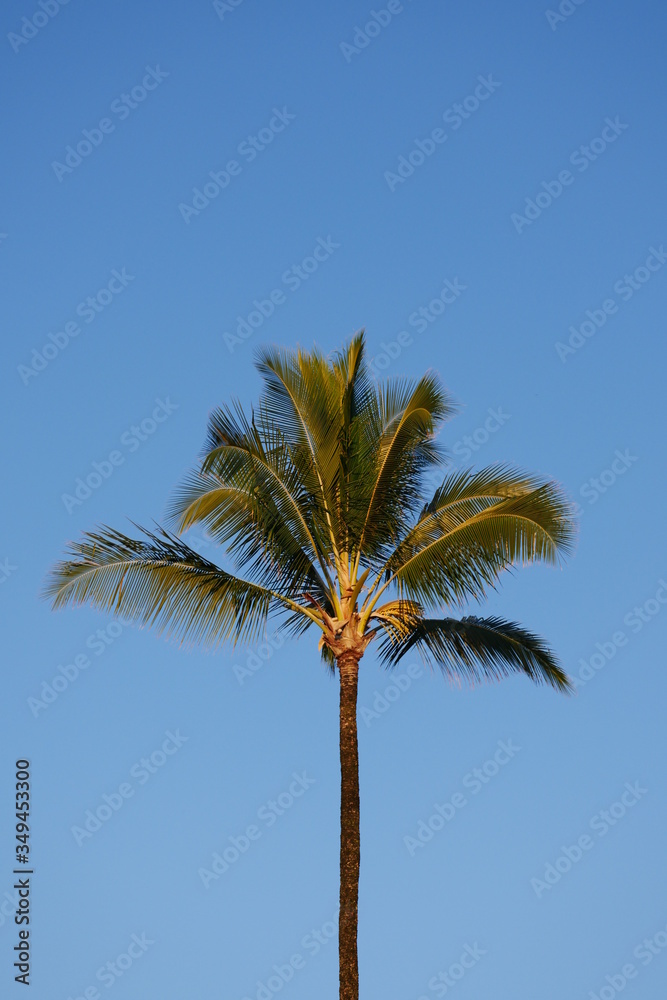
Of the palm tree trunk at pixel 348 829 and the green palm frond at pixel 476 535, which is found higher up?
the green palm frond at pixel 476 535

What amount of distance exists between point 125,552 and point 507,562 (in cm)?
551

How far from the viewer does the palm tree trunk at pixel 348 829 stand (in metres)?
16.3

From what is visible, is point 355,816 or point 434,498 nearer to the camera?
point 355,816

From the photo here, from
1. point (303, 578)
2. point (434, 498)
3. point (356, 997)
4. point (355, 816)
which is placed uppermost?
point (434, 498)

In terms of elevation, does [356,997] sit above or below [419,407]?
below

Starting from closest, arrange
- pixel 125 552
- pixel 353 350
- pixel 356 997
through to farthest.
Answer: pixel 356 997
pixel 125 552
pixel 353 350

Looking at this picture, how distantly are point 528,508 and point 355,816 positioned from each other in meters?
4.90

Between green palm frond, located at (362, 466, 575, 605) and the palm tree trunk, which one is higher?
green palm frond, located at (362, 466, 575, 605)

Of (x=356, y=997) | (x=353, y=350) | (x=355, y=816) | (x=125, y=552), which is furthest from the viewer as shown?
(x=353, y=350)

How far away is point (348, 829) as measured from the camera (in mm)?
17156

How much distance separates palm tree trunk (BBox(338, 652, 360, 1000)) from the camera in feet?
53.4

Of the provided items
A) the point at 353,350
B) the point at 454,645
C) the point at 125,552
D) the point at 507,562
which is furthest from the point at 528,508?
the point at 125,552

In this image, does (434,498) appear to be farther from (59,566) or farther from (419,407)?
(59,566)

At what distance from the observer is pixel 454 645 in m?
18.6
